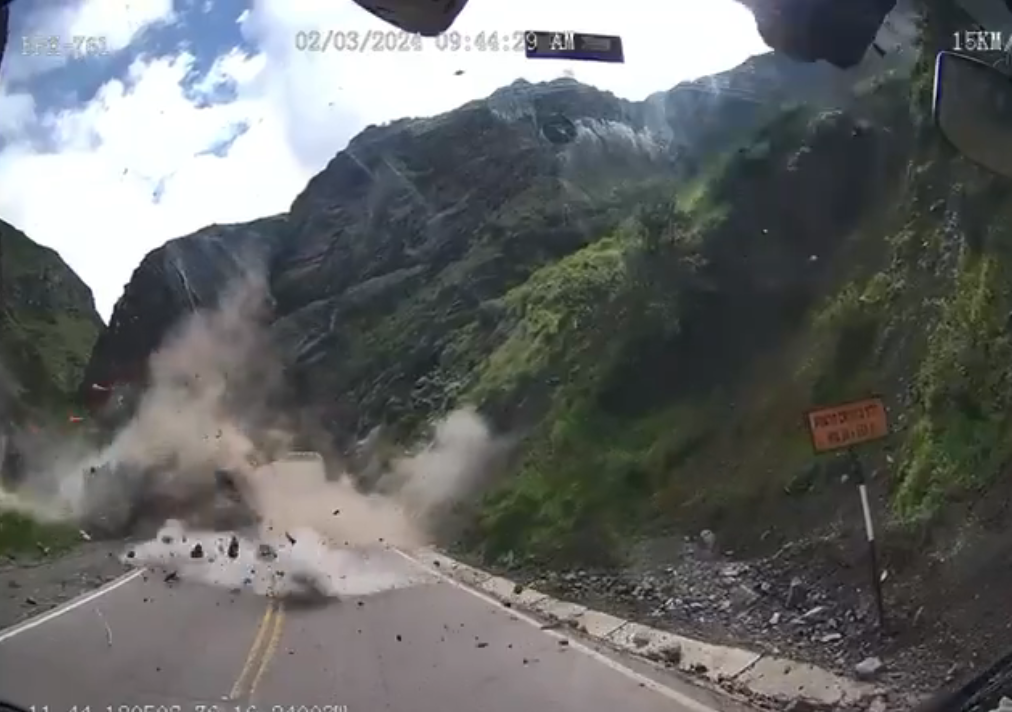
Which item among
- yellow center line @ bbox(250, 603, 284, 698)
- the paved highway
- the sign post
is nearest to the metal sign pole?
the sign post

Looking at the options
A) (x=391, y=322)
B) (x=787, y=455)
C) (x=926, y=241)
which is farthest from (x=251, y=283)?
(x=926, y=241)

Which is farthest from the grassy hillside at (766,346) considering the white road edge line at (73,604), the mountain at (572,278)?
the white road edge line at (73,604)

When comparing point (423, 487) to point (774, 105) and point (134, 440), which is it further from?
point (774, 105)

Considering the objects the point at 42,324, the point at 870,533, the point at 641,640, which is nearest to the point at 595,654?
the point at 641,640

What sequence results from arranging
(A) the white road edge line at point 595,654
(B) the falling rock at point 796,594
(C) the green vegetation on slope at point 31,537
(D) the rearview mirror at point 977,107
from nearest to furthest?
(A) the white road edge line at point 595,654 < (B) the falling rock at point 796,594 < (C) the green vegetation on slope at point 31,537 < (D) the rearview mirror at point 977,107

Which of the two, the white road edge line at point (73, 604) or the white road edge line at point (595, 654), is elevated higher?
the white road edge line at point (73, 604)

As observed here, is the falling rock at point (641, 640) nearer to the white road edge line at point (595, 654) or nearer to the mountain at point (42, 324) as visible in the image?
the white road edge line at point (595, 654)

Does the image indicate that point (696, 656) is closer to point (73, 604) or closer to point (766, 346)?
point (766, 346)
